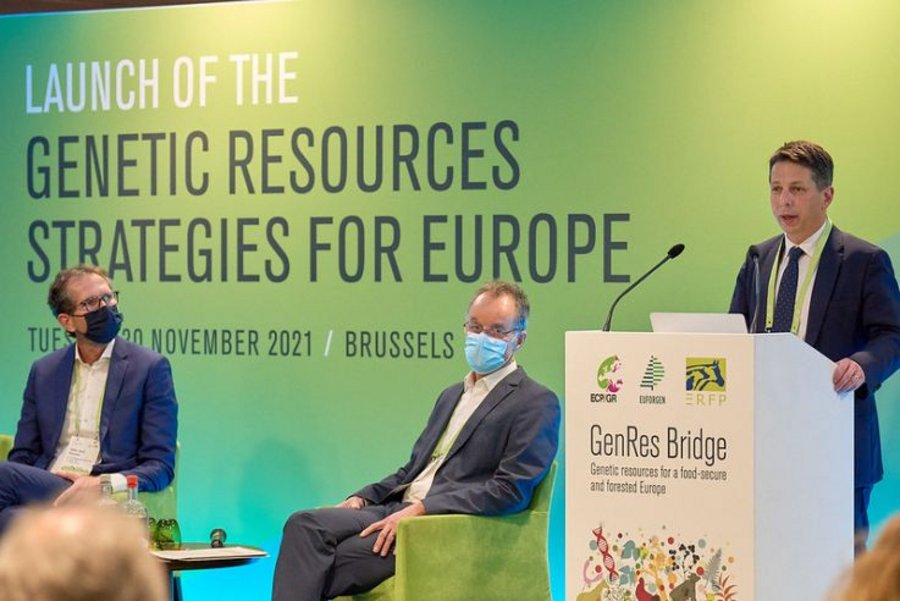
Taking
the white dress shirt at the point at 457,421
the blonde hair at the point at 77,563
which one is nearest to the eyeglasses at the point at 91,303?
the white dress shirt at the point at 457,421

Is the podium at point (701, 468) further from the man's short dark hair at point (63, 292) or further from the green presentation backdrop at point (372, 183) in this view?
the man's short dark hair at point (63, 292)

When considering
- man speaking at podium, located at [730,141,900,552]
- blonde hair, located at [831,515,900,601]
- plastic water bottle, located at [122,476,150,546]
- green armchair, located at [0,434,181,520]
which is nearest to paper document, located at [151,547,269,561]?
plastic water bottle, located at [122,476,150,546]

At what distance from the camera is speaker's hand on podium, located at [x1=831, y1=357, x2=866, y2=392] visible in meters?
4.45

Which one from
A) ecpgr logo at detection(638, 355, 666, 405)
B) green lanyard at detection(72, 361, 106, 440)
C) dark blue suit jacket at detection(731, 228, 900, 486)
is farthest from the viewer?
green lanyard at detection(72, 361, 106, 440)

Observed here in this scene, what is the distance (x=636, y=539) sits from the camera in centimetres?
429

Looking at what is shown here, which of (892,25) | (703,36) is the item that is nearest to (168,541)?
(703,36)

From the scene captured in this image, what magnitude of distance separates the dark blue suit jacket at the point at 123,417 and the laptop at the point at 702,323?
2468 millimetres

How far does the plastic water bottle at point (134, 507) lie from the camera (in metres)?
5.30

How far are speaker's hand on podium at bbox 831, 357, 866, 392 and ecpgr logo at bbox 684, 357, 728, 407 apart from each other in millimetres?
488

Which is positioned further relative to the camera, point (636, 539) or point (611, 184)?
point (611, 184)

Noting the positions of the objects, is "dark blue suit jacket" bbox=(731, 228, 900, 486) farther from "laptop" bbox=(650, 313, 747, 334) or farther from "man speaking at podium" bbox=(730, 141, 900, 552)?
"laptop" bbox=(650, 313, 747, 334)

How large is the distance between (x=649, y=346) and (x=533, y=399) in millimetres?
1135

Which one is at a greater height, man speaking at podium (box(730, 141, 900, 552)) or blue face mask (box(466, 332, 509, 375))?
man speaking at podium (box(730, 141, 900, 552))

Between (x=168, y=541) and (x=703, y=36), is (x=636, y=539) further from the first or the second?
(x=703, y=36)
